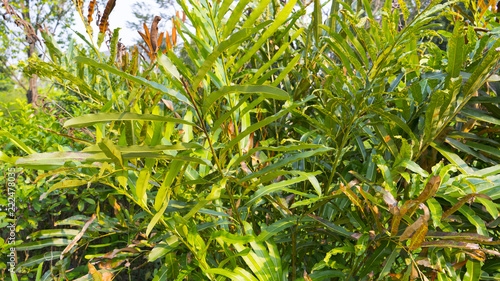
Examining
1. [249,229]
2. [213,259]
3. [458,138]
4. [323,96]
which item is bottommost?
[213,259]

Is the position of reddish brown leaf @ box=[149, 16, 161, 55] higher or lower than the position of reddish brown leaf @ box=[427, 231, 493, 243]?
higher

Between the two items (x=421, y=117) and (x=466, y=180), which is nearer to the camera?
(x=466, y=180)

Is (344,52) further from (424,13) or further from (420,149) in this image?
(420,149)

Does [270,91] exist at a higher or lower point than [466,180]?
higher

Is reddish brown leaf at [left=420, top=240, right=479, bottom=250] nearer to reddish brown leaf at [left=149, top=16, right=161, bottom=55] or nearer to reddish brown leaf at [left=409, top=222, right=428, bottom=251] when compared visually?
reddish brown leaf at [left=409, top=222, right=428, bottom=251]

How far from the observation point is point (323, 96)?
89cm

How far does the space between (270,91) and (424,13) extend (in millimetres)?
377

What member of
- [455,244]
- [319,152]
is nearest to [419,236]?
[455,244]

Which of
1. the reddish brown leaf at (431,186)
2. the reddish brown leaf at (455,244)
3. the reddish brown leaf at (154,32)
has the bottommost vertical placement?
the reddish brown leaf at (455,244)

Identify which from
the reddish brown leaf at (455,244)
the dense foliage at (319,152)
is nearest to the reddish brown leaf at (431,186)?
the dense foliage at (319,152)

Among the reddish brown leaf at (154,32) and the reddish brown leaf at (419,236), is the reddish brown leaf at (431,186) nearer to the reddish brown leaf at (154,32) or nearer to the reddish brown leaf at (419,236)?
the reddish brown leaf at (419,236)

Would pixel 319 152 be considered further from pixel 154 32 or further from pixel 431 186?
pixel 154 32

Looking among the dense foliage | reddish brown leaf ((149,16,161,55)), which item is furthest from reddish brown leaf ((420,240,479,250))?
reddish brown leaf ((149,16,161,55))

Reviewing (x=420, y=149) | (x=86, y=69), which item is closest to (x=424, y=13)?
(x=420, y=149)
